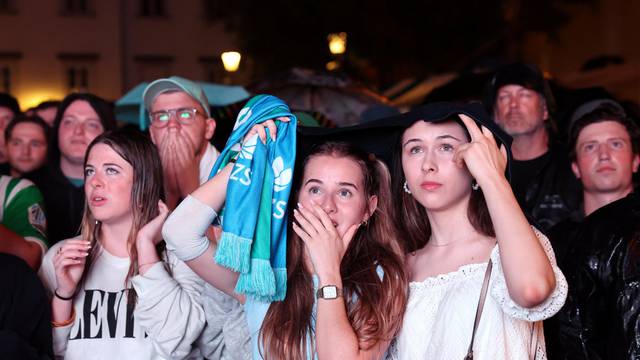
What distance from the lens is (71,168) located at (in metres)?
5.11

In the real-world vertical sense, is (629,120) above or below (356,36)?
below

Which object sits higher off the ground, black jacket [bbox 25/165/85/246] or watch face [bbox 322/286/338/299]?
black jacket [bbox 25/165/85/246]

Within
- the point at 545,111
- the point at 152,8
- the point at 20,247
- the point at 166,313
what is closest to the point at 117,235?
the point at 166,313

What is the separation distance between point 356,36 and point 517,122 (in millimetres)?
10943

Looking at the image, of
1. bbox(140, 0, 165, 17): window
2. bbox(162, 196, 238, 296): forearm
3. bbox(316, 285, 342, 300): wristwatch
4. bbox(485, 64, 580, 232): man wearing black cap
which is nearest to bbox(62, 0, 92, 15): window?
bbox(140, 0, 165, 17): window

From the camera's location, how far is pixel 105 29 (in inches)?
925

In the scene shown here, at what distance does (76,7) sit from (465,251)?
22.0m

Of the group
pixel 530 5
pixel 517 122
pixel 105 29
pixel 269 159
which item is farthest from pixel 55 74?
pixel 269 159

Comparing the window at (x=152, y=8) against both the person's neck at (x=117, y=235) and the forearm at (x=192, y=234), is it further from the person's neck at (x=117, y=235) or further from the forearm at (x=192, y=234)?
the forearm at (x=192, y=234)

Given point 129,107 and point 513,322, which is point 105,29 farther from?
point 513,322

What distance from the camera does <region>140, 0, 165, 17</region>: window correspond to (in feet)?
81.0

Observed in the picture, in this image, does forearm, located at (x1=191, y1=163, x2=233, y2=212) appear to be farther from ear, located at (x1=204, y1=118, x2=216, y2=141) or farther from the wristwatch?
ear, located at (x1=204, y1=118, x2=216, y2=141)

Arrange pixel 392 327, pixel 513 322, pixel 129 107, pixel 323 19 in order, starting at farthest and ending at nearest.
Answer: pixel 323 19, pixel 129 107, pixel 392 327, pixel 513 322

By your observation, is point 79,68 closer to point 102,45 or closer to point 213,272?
point 102,45
